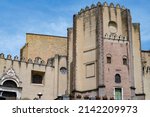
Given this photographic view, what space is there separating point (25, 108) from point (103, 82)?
84.2 ft

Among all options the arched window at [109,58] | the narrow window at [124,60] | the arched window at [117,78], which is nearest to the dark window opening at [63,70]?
the arched window at [109,58]

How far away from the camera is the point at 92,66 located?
34.8 meters

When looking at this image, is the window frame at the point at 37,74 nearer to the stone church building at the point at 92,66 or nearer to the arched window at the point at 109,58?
the stone church building at the point at 92,66

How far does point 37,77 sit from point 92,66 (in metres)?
6.58

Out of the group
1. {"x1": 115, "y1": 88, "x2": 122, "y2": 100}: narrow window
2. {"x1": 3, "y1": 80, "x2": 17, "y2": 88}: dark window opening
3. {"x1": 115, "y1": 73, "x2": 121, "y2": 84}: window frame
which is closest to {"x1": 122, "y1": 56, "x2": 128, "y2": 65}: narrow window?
{"x1": 115, "y1": 73, "x2": 121, "y2": 84}: window frame

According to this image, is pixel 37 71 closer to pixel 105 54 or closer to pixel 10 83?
pixel 10 83

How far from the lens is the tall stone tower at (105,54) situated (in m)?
33.5

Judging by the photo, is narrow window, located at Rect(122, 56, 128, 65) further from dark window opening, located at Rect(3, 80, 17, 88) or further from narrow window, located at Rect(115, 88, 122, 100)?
dark window opening, located at Rect(3, 80, 17, 88)

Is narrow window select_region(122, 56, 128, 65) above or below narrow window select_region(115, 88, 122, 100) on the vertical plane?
above

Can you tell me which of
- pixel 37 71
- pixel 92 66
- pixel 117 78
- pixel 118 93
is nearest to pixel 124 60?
pixel 117 78

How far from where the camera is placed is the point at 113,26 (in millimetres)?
36812

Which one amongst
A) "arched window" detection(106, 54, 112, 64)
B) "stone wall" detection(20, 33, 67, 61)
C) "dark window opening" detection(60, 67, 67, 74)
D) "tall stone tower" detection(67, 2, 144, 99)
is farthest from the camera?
"stone wall" detection(20, 33, 67, 61)

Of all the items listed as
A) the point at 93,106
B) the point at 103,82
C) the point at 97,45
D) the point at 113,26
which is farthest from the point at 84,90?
the point at 93,106

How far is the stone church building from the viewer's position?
3353cm
